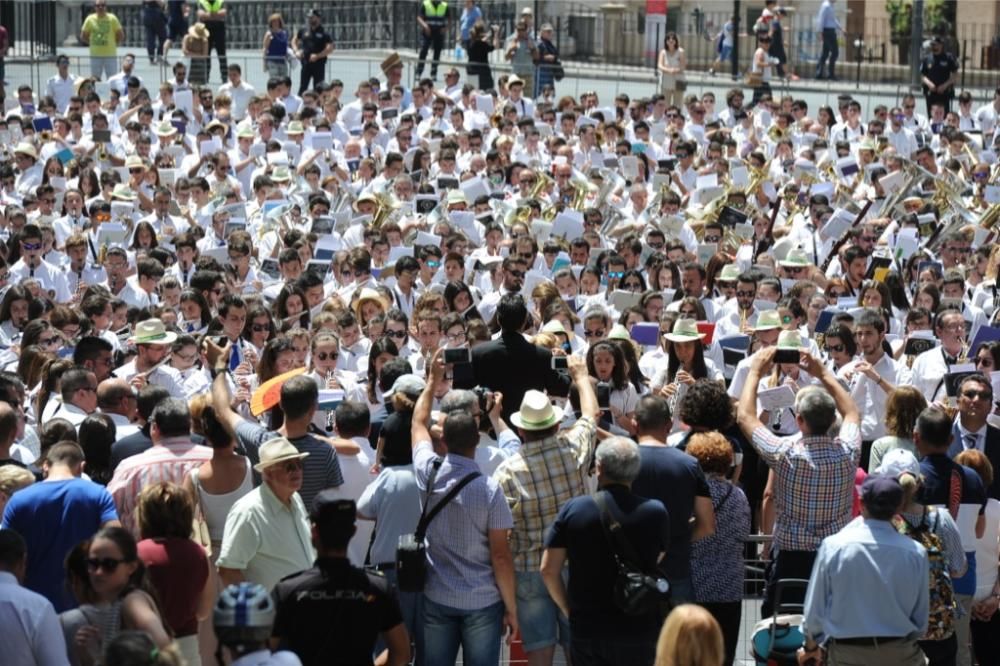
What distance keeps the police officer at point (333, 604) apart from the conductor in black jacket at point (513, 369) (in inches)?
102

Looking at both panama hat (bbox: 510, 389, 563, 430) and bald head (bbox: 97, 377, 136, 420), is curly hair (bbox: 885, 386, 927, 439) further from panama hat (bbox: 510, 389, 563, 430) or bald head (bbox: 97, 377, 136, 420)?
bald head (bbox: 97, 377, 136, 420)

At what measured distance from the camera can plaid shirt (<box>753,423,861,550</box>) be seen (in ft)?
24.1

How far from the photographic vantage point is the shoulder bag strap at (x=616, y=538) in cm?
657

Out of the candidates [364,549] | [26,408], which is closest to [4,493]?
[364,549]

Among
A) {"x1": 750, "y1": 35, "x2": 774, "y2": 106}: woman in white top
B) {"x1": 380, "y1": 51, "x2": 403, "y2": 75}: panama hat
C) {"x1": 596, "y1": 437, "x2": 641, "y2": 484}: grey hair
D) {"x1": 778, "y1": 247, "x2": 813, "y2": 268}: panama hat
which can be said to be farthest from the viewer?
{"x1": 750, "y1": 35, "x2": 774, "y2": 106}: woman in white top

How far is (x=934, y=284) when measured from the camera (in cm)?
1231

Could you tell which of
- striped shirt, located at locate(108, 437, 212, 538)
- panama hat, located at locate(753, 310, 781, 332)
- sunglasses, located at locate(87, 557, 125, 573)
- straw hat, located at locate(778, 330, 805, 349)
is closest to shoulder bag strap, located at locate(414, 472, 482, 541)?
striped shirt, located at locate(108, 437, 212, 538)

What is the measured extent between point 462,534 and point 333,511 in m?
1.02

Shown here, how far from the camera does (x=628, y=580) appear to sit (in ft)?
21.4

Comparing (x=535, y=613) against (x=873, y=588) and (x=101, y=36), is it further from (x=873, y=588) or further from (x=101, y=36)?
(x=101, y=36)

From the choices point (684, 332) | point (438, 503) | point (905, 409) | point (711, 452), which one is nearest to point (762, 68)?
point (684, 332)

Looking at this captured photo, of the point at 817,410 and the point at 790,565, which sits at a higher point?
the point at 817,410

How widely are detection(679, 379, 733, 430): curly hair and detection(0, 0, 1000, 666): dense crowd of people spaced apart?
2 cm

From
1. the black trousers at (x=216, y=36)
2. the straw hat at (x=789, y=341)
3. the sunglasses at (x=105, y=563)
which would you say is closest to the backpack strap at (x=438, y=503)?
the sunglasses at (x=105, y=563)
